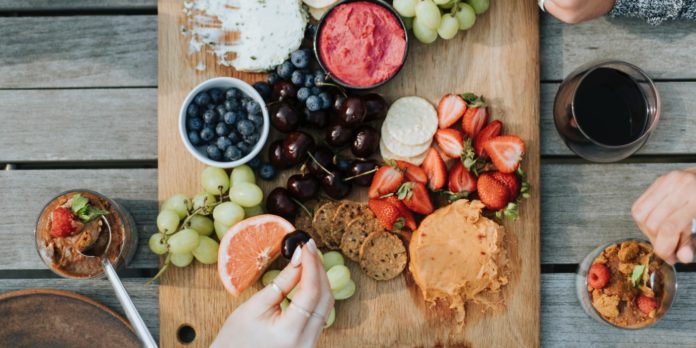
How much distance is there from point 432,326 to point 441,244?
0.23 m

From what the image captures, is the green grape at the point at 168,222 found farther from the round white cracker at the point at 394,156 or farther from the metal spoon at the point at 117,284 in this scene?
the round white cracker at the point at 394,156

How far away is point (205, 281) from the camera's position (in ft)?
5.01

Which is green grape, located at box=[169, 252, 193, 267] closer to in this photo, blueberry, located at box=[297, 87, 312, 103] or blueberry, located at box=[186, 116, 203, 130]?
blueberry, located at box=[186, 116, 203, 130]

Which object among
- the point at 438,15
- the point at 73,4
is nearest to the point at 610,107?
the point at 438,15

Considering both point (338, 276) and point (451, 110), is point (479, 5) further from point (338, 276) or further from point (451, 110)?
point (338, 276)

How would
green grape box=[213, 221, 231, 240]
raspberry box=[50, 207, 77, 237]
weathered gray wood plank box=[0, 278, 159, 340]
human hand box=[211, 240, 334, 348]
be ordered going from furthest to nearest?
weathered gray wood plank box=[0, 278, 159, 340], green grape box=[213, 221, 231, 240], raspberry box=[50, 207, 77, 237], human hand box=[211, 240, 334, 348]

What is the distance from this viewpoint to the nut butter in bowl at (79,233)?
1.38m

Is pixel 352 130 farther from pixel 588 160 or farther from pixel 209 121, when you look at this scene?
pixel 588 160

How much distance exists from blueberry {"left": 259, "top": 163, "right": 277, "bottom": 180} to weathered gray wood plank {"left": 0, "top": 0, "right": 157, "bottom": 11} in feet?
1.85

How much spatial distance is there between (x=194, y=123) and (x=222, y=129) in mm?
72

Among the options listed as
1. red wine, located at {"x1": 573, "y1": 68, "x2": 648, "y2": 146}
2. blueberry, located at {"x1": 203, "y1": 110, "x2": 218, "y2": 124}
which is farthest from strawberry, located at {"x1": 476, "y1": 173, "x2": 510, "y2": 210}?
blueberry, located at {"x1": 203, "y1": 110, "x2": 218, "y2": 124}

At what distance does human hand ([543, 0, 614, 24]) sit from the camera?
1449 mm

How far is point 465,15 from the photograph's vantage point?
4.90ft

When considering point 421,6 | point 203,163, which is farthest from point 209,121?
point 421,6
